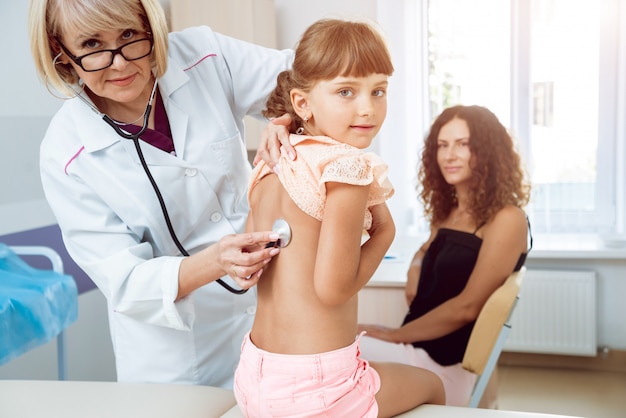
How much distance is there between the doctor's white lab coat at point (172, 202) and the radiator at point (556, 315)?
228cm

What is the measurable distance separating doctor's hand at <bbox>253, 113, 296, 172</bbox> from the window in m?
2.44

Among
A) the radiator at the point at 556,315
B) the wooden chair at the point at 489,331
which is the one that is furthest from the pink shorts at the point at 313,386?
the radiator at the point at 556,315

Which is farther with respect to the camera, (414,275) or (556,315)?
(556,315)

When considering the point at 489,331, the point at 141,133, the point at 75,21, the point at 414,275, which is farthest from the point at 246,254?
the point at 414,275

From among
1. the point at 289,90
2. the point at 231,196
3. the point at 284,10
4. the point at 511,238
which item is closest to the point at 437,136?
the point at 511,238

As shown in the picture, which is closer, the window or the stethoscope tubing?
the stethoscope tubing

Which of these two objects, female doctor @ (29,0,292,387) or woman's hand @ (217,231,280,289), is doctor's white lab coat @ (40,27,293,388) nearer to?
female doctor @ (29,0,292,387)

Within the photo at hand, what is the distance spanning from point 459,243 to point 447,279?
12cm

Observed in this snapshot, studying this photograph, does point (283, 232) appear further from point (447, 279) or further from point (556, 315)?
point (556, 315)

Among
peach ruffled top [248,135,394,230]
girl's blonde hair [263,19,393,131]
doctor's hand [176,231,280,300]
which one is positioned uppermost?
girl's blonde hair [263,19,393,131]

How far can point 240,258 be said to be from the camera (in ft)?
3.26

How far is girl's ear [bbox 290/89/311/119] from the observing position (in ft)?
3.51

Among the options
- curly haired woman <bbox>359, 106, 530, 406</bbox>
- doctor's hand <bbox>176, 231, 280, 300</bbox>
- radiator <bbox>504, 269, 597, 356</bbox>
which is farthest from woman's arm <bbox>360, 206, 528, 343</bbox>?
radiator <bbox>504, 269, 597, 356</bbox>

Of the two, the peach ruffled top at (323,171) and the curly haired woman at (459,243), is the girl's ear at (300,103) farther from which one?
the curly haired woman at (459,243)
